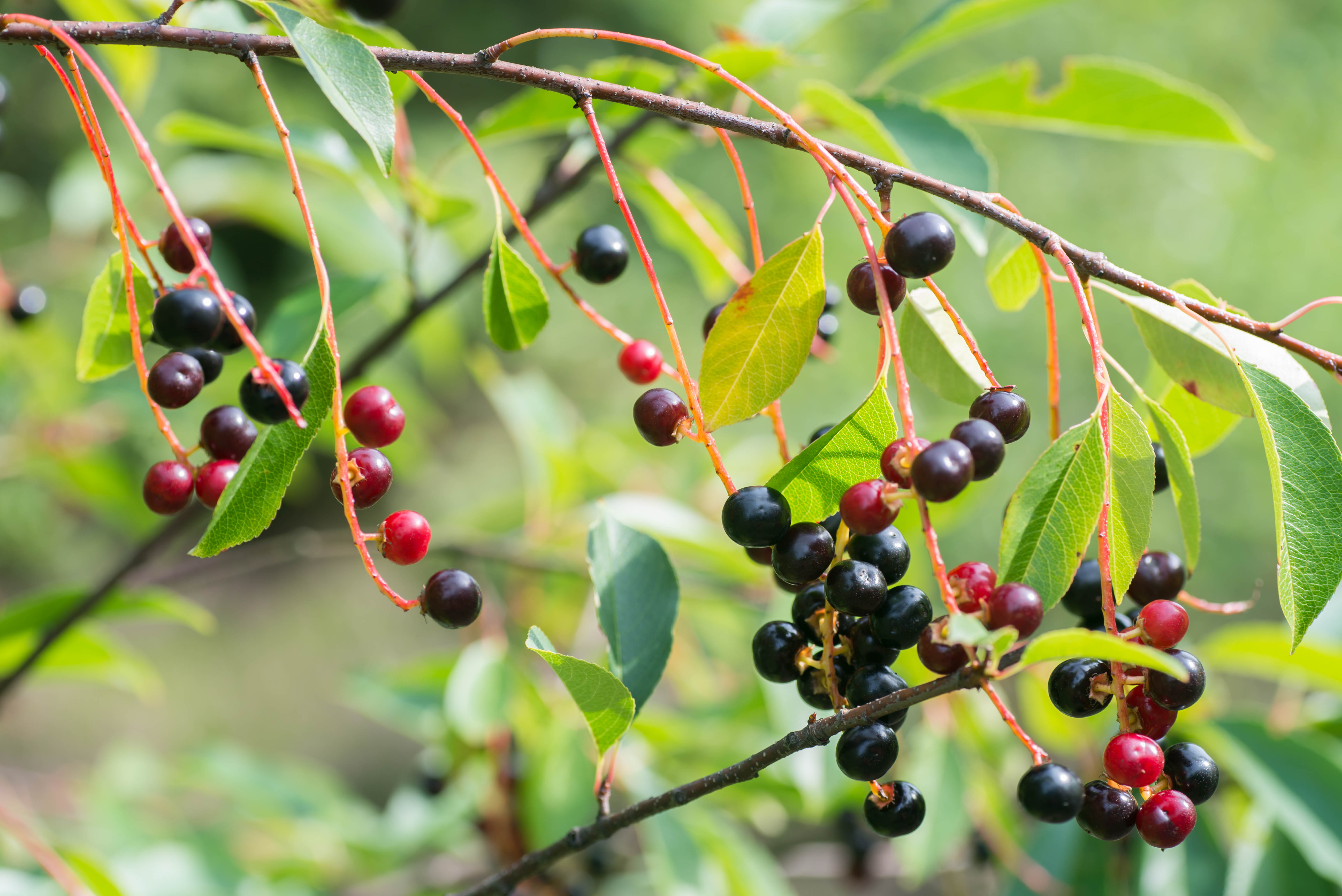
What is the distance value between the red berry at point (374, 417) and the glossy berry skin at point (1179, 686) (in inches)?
15.3

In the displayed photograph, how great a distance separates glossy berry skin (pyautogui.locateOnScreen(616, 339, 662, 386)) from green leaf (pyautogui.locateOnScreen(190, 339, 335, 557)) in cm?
22

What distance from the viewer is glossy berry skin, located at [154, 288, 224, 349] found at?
0.48m

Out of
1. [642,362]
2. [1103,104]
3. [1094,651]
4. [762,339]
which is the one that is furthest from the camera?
[1103,104]

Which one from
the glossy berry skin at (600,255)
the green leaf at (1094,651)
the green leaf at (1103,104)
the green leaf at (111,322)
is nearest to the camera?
the green leaf at (1094,651)

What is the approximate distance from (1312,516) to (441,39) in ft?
17.6

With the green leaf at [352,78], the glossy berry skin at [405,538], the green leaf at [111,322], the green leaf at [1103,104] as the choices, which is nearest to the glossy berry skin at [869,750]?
the glossy berry skin at [405,538]

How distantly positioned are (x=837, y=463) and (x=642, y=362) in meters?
0.19

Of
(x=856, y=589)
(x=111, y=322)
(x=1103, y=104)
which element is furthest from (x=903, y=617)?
(x=1103, y=104)

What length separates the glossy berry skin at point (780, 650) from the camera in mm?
524

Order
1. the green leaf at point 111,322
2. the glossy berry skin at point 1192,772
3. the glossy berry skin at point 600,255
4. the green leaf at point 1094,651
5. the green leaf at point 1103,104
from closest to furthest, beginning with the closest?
the green leaf at point 1094,651 → the glossy berry skin at point 1192,772 → the green leaf at point 111,322 → the glossy berry skin at point 600,255 → the green leaf at point 1103,104

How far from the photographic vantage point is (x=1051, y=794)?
457 millimetres

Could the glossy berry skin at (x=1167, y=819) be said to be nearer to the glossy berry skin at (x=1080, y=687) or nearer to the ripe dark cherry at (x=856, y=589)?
the glossy berry skin at (x=1080, y=687)

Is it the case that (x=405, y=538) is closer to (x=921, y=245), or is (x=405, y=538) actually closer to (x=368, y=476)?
(x=368, y=476)

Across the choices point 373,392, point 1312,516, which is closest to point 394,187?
point 373,392
